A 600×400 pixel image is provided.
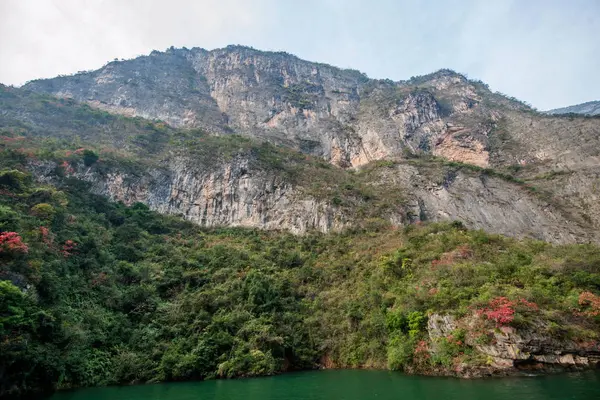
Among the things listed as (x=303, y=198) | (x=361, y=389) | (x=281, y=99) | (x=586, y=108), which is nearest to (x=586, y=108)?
(x=586, y=108)

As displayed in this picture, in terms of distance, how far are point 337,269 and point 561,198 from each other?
2868 cm

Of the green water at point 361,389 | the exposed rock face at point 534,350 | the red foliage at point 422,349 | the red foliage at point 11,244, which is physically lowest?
the green water at point 361,389

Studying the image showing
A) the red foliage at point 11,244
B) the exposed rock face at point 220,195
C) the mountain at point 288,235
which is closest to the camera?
the mountain at point 288,235

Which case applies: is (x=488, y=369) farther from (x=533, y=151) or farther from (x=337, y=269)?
(x=533, y=151)

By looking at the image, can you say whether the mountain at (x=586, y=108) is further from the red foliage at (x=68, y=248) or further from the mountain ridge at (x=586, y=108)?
the red foliage at (x=68, y=248)

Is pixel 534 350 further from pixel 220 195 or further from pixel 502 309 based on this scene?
pixel 220 195

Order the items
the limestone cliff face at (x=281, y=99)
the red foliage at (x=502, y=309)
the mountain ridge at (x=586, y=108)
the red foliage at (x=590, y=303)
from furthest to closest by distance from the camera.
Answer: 1. the mountain ridge at (x=586, y=108)
2. the limestone cliff face at (x=281, y=99)
3. the red foliage at (x=590, y=303)
4. the red foliage at (x=502, y=309)

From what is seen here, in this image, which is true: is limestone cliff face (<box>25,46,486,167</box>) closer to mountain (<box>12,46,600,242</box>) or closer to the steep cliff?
mountain (<box>12,46,600,242</box>)

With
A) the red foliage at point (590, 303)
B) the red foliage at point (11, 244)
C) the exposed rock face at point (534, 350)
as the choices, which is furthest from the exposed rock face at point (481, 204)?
the red foliage at point (11, 244)

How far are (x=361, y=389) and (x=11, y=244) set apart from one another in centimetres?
1641

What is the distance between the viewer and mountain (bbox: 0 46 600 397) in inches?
626

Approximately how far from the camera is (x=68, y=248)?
23.1m

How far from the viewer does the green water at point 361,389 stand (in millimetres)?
10906

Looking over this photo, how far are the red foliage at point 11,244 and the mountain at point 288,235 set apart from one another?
247 millimetres
